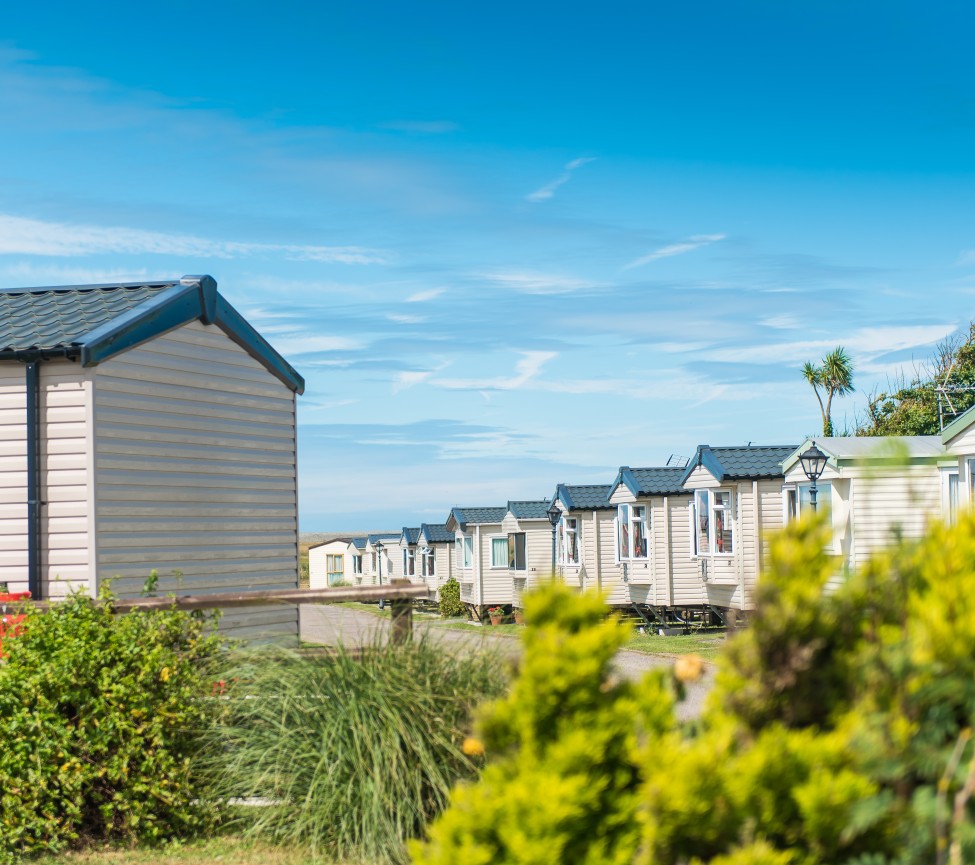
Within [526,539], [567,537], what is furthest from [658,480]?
[526,539]

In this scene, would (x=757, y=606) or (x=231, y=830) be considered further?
(x=231, y=830)

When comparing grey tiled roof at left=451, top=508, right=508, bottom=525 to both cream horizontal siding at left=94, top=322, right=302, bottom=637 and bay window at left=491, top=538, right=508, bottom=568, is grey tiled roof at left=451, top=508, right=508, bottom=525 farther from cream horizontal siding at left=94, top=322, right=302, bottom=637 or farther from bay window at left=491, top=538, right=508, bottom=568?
cream horizontal siding at left=94, top=322, right=302, bottom=637

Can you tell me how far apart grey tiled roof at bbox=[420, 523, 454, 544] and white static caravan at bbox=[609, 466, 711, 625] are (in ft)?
73.3

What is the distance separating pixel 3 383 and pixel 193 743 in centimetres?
560

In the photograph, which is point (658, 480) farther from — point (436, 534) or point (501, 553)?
point (436, 534)

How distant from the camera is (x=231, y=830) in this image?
7.46m

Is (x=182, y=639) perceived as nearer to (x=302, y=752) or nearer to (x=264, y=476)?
(x=302, y=752)

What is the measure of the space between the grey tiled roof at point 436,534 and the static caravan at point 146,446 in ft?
130

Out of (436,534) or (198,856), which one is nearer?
(198,856)

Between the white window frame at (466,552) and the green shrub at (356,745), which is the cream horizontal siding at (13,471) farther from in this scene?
the white window frame at (466,552)

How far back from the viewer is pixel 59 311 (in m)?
12.9

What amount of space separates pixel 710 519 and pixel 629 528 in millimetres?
4518

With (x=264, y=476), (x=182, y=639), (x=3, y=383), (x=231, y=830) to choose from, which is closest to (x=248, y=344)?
(x=264, y=476)

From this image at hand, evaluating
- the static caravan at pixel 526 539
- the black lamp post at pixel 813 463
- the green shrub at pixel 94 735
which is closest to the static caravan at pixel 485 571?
the static caravan at pixel 526 539
